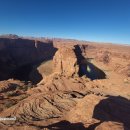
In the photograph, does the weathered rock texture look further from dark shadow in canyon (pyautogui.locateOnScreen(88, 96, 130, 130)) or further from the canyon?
dark shadow in canyon (pyautogui.locateOnScreen(88, 96, 130, 130))

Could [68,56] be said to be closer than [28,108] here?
No

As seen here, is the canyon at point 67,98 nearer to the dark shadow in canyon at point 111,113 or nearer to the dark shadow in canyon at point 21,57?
the dark shadow in canyon at point 111,113

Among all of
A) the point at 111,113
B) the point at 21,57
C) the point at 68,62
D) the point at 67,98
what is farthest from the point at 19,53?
the point at 111,113

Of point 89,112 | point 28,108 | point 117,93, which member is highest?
point 89,112

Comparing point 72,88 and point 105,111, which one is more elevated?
point 105,111

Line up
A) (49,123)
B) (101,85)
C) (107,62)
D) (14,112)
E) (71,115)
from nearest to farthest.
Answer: (49,123), (71,115), (14,112), (101,85), (107,62)

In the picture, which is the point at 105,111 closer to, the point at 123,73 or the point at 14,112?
the point at 14,112

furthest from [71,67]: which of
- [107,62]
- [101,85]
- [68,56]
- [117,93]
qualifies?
[107,62]

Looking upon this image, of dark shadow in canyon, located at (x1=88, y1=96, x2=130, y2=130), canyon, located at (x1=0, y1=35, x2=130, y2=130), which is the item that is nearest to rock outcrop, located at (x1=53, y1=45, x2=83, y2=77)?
canyon, located at (x1=0, y1=35, x2=130, y2=130)
